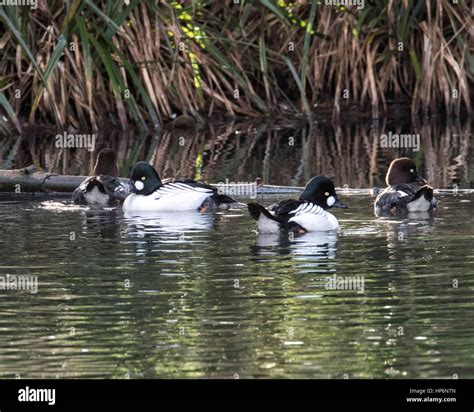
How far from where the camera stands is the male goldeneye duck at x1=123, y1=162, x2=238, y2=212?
1348cm

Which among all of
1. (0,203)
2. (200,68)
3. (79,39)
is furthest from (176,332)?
(200,68)

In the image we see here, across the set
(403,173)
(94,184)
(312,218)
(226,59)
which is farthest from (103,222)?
(226,59)

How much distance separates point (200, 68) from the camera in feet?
70.6

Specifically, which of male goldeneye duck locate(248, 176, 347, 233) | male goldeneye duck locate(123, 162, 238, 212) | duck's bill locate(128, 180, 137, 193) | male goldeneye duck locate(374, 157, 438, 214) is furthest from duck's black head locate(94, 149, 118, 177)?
male goldeneye duck locate(248, 176, 347, 233)

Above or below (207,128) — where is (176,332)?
below

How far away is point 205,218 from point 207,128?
895 centimetres

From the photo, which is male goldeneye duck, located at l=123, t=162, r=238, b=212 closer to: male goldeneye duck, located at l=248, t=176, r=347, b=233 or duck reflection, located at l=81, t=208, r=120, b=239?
duck reflection, located at l=81, t=208, r=120, b=239

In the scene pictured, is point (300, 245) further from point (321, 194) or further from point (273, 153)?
point (273, 153)

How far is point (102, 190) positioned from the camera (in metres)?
14.0

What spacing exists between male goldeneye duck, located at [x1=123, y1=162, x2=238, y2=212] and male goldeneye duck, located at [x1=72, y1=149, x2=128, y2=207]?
1.08 feet

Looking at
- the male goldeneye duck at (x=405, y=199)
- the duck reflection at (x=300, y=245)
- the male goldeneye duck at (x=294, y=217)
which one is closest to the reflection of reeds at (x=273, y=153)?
the male goldeneye duck at (x=405, y=199)

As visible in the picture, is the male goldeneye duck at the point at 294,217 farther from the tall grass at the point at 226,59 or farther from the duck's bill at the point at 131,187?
the tall grass at the point at 226,59

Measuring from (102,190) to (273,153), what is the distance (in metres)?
5.18
